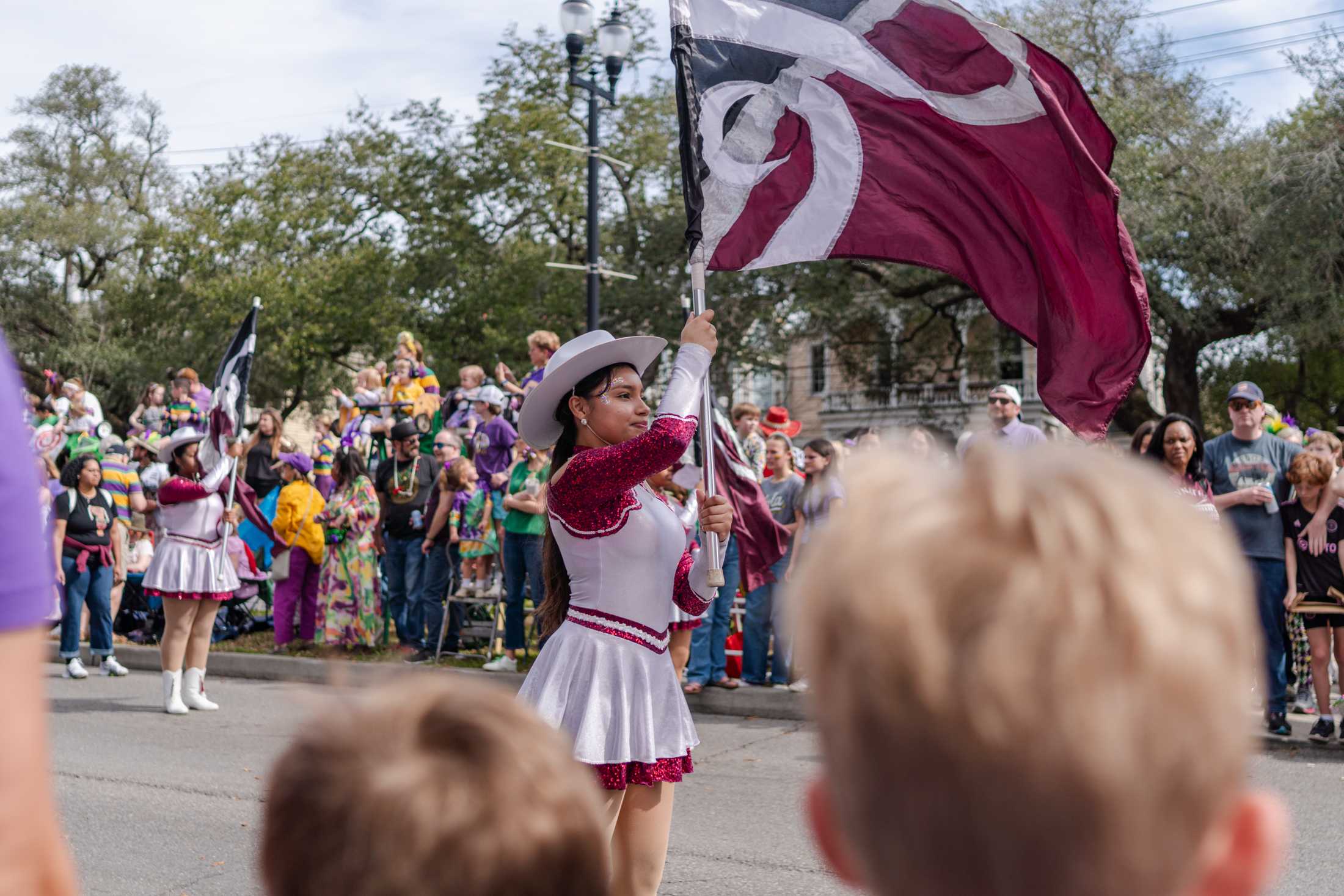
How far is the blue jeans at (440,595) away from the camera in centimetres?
1231

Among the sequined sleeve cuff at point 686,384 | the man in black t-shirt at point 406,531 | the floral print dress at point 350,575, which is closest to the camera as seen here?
the sequined sleeve cuff at point 686,384

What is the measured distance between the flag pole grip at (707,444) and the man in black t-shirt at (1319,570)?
17.3ft

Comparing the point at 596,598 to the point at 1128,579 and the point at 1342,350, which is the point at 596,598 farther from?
the point at 1342,350

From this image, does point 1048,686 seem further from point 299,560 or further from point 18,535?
point 299,560

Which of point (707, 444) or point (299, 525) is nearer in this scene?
point (707, 444)

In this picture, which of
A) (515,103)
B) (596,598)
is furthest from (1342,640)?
(515,103)

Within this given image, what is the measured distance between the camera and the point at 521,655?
11992 mm

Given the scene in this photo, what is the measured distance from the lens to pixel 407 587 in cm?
1266

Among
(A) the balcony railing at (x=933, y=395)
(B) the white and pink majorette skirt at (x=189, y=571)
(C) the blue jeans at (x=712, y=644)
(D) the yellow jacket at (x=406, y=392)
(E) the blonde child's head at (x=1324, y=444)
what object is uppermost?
(A) the balcony railing at (x=933, y=395)

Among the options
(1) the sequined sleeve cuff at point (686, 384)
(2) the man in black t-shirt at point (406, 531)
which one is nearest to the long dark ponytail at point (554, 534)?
(1) the sequined sleeve cuff at point (686, 384)

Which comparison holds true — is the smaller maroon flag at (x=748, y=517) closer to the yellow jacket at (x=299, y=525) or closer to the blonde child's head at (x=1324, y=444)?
the blonde child's head at (x=1324, y=444)

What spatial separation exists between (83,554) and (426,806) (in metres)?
12.5

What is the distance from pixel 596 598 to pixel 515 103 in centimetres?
3350

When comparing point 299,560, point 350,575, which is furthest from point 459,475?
point 299,560
